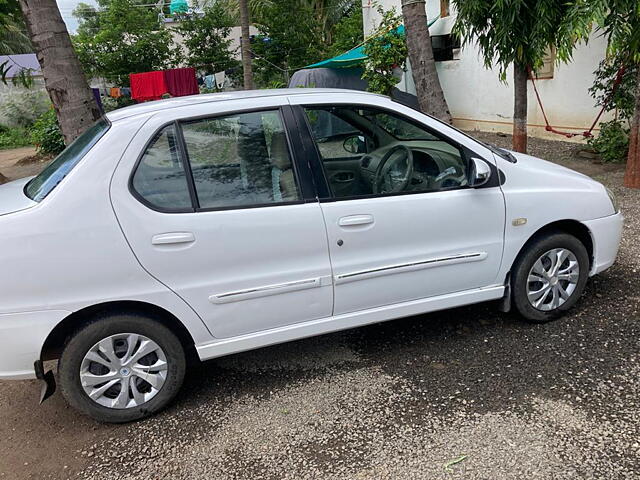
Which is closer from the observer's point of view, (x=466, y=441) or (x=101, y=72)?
(x=466, y=441)

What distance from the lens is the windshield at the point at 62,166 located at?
A: 2.92 metres

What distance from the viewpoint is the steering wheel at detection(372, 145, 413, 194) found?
11.2 ft

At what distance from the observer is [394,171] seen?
11.6ft

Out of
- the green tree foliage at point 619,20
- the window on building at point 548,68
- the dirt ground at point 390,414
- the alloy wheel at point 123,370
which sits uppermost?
the green tree foliage at point 619,20

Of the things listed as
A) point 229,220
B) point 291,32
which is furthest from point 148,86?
point 229,220

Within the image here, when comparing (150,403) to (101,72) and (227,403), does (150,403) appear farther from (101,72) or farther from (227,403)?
(101,72)

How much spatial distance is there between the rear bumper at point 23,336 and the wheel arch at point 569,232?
114 inches

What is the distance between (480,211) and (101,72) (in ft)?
87.1

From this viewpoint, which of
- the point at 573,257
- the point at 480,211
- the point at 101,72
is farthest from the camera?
the point at 101,72

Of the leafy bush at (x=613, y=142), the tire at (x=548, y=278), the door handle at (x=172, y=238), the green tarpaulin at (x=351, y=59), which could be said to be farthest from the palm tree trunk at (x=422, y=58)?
the green tarpaulin at (x=351, y=59)

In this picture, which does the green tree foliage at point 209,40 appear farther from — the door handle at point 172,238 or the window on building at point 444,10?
the door handle at point 172,238

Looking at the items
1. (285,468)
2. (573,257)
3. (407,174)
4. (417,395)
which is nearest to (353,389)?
(417,395)

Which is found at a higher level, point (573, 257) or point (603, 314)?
point (573, 257)

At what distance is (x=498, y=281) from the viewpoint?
3.71 m
